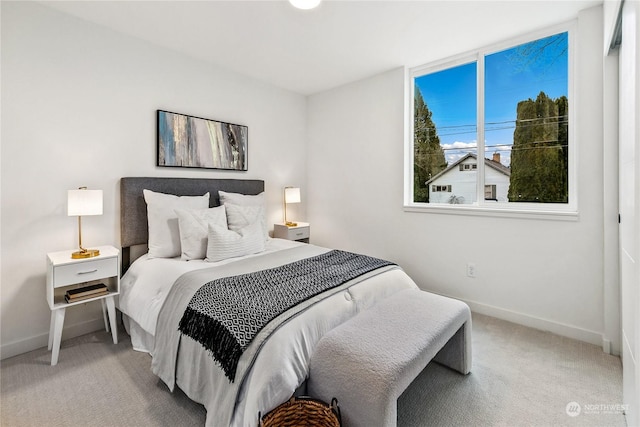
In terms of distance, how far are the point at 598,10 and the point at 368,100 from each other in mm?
2051

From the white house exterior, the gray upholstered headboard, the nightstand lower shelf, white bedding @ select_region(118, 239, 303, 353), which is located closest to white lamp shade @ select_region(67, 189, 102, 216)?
the gray upholstered headboard

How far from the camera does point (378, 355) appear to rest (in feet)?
4.37

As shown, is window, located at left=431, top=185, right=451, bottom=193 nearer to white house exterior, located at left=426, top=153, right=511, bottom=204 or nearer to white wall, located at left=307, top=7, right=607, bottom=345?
white house exterior, located at left=426, top=153, right=511, bottom=204

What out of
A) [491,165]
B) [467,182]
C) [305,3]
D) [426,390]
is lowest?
[426,390]

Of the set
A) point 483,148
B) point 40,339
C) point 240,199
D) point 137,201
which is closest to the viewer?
point 40,339

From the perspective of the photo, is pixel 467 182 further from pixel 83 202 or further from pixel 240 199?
pixel 83 202

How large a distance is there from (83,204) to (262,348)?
1.75 m

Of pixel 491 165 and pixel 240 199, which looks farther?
pixel 240 199

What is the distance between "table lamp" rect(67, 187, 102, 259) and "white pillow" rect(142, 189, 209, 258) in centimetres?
40

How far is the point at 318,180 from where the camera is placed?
4238 mm

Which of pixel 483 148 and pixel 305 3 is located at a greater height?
pixel 305 3

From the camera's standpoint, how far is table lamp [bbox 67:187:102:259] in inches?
82.9

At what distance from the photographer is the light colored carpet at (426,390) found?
5.18ft

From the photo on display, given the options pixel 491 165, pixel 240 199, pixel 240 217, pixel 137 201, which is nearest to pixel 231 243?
pixel 240 217
